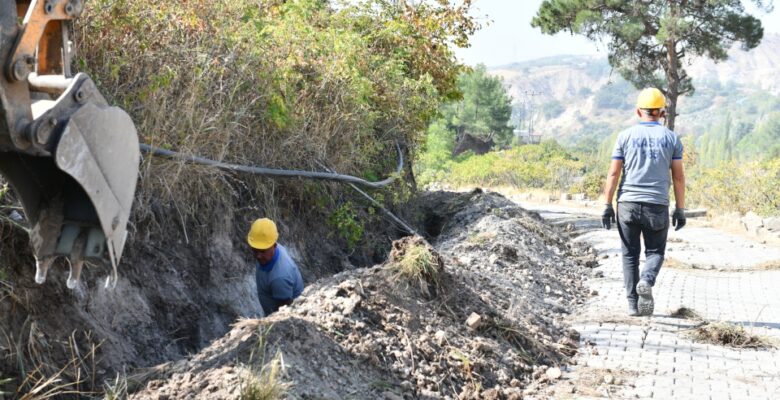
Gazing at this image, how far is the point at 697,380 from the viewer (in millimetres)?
5922

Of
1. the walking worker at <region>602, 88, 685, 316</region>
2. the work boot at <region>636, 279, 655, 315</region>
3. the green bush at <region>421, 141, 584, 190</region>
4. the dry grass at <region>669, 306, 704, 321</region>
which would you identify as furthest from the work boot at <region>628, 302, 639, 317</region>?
the green bush at <region>421, 141, 584, 190</region>

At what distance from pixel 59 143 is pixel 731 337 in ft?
18.8

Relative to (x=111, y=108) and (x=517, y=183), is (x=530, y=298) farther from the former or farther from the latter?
(x=517, y=183)

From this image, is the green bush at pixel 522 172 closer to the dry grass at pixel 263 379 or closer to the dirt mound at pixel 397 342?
the dirt mound at pixel 397 342

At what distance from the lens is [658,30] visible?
25.6 meters

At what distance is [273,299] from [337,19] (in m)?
6.15

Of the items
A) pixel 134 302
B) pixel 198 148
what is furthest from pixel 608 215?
pixel 134 302

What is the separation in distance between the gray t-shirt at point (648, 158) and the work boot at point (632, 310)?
0.97m

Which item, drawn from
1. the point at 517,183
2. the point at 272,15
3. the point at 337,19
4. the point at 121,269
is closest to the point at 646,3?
the point at 517,183

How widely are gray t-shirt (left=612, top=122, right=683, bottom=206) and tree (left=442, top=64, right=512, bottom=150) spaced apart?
7365 cm

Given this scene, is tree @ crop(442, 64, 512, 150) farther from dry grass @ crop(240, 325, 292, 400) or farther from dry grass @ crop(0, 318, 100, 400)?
dry grass @ crop(240, 325, 292, 400)

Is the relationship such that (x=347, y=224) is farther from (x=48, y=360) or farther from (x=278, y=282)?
(x=48, y=360)

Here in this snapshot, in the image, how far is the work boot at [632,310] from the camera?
25.5 ft

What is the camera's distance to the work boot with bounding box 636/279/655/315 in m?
7.56
